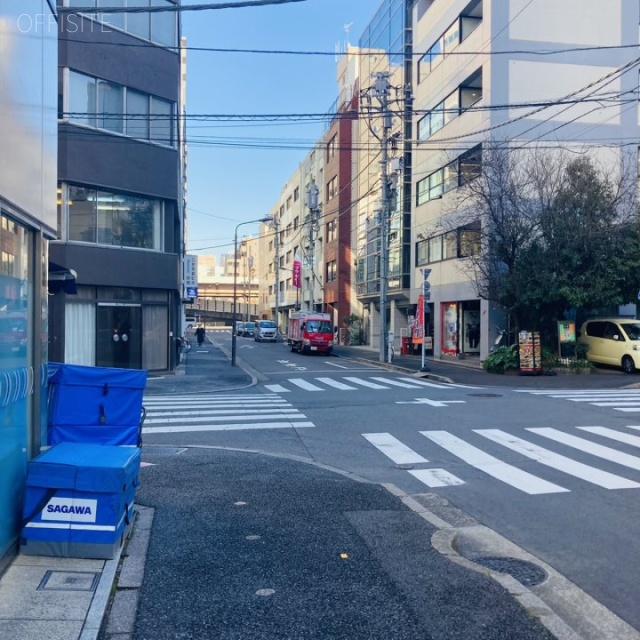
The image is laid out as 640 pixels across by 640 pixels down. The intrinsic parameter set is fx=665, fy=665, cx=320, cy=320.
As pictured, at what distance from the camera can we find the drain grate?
4695 millimetres

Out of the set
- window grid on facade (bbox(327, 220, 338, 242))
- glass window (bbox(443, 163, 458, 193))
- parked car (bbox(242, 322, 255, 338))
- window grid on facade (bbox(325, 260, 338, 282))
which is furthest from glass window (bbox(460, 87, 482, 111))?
parked car (bbox(242, 322, 255, 338))

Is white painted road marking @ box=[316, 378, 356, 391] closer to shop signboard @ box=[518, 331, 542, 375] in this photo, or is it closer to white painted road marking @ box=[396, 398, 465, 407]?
white painted road marking @ box=[396, 398, 465, 407]

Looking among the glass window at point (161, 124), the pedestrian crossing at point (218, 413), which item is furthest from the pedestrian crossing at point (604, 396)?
the glass window at point (161, 124)

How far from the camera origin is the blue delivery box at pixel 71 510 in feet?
17.2

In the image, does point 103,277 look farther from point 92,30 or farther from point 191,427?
point 191,427

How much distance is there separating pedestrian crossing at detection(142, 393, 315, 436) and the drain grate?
285 inches

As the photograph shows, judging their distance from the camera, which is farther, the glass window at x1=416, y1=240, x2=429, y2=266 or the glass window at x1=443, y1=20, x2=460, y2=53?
the glass window at x1=416, y1=240, x2=429, y2=266

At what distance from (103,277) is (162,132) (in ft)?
19.5

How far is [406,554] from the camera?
18.7 ft

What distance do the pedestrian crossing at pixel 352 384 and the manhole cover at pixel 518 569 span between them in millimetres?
14193

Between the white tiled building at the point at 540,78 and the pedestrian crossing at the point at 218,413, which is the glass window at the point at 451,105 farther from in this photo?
the pedestrian crossing at the point at 218,413

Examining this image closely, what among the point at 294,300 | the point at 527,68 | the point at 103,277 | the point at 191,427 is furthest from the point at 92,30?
the point at 294,300

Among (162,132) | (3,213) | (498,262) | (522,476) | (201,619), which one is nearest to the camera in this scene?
(201,619)

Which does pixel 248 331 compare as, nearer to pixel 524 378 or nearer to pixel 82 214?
pixel 82 214
